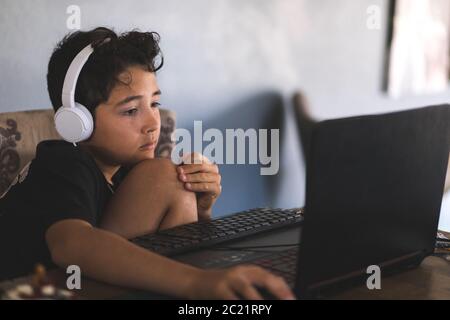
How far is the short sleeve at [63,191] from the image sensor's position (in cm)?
96

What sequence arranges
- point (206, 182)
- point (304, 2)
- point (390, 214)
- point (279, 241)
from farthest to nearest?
point (304, 2), point (206, 182), point (279, 241), point (390, 214)

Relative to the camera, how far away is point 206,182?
4.07 feet

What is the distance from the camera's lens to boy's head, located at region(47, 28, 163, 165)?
128 cm

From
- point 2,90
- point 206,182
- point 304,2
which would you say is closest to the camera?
point 206,182

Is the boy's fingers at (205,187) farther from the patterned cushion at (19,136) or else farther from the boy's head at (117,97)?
the patterned cushion at (19,136)

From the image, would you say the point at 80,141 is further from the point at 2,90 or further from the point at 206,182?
the point at 2,90

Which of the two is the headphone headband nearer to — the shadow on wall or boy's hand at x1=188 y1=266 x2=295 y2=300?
boy's hand at x1=188 y1=266 x2=295 y2=300

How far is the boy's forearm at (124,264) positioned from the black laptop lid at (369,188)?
0.48 ft

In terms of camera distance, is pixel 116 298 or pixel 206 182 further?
pixel 206 182

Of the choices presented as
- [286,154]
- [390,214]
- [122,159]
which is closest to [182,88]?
[286,154]

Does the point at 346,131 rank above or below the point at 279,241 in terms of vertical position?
above

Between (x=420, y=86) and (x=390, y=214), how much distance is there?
2.57 m

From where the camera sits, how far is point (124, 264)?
827 millimetres

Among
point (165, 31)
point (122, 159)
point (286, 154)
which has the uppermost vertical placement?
point (165, 31)
